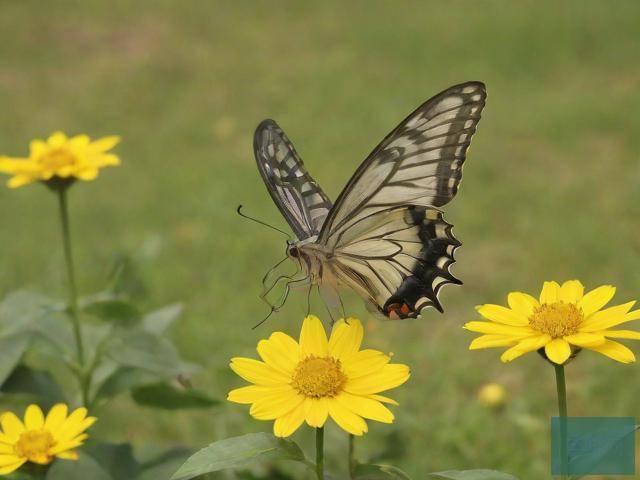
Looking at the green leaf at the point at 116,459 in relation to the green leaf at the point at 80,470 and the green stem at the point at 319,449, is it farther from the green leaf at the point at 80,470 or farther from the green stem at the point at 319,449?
the green stem at the point at 319,449

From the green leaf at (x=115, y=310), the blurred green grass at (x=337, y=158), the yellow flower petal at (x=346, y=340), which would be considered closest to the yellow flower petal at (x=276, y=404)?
the yellow flower petal at (x=346, y=340)

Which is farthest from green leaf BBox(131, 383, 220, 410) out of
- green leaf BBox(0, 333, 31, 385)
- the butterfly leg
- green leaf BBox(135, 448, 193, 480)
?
the butterfly leg

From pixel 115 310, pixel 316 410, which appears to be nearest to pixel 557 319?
pixel 316 410

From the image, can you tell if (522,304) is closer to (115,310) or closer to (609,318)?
(609,318)

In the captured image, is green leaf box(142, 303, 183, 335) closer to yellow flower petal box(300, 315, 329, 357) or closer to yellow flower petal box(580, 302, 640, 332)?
yellow flower petal box(300, 315, 329, 357)

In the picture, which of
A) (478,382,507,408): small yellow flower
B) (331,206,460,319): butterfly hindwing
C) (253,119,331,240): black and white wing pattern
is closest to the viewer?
(331,206,460,319): butterfly hindwing

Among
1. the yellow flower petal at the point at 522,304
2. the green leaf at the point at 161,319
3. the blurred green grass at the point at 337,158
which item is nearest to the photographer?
the yellow flower petal at the point at 522,304
